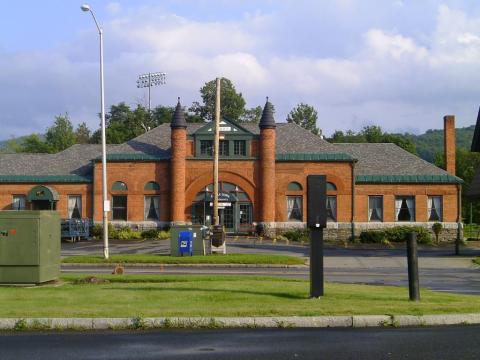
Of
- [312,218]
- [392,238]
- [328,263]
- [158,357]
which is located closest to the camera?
[158,357]


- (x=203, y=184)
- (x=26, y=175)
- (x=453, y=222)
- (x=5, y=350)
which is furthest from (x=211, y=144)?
(x=5, y=350)

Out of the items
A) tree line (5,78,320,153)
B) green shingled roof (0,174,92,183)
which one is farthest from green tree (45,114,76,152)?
green shingled roof (0,174,92,183)

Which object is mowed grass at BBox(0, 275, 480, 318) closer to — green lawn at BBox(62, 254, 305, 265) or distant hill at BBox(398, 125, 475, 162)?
green lawn at BBox(62, 254, 305, 265)

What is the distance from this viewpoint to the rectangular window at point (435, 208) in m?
49.4

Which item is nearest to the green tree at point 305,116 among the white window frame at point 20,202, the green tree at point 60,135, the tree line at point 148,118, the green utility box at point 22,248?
the tree line at point 148,118

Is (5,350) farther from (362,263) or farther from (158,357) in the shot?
(362,263)

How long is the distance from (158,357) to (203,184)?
40665 millimetres

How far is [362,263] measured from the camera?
29.3 metres

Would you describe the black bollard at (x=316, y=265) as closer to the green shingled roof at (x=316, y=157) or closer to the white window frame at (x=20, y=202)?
the green shingled roof at (x=316, y=157)

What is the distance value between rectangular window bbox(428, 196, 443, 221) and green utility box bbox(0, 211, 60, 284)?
3850cm

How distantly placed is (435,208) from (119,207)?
22639mm

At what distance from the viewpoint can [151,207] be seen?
4922 centimetres

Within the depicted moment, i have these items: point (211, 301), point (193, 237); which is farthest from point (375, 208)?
point (211, 301)

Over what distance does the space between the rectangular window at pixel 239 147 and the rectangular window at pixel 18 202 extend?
15824 millimetres
